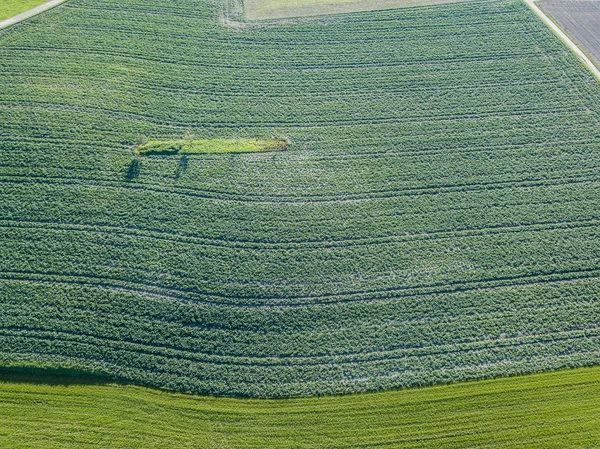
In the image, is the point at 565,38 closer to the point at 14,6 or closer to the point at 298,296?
the point at 298,296

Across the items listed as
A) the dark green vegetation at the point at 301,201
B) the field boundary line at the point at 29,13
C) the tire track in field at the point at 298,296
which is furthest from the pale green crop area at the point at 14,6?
the tire track in field at the point at 298,296

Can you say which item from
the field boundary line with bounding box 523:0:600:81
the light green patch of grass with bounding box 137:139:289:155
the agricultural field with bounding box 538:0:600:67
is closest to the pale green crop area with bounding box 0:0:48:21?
the light green patch of grass with bounding box 137:139:289:155

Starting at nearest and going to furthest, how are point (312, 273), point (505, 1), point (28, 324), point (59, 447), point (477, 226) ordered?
1. point (59, 447)
2. point (28, 324)
3. point (312, 273)
4. point (477, 226)
5. point (505, 1)

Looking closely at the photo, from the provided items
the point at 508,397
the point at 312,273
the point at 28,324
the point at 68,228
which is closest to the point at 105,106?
the point at 68,228

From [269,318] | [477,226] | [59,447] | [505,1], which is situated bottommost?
[59,447]

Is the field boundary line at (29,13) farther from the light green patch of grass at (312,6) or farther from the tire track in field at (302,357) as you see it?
the tire track in field at (302,357)

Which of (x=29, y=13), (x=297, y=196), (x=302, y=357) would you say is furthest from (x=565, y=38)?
(x=29, y=13)

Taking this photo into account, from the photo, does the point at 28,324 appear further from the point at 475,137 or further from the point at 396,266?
the point at 475,137
